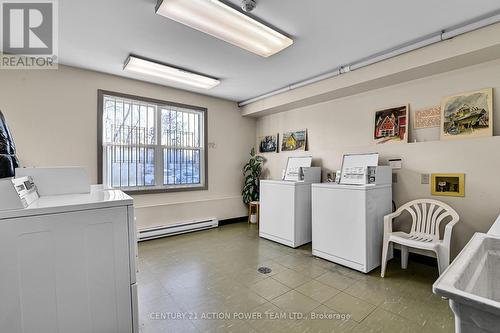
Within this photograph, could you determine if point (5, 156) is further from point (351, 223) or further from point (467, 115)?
point (467, 115)

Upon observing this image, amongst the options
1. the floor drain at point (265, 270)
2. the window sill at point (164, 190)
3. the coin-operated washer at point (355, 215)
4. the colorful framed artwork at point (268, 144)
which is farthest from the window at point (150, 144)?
the coin-operated washer at point (355, 215)

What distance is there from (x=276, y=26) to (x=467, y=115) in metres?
2.42

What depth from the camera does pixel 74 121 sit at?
3379 mm

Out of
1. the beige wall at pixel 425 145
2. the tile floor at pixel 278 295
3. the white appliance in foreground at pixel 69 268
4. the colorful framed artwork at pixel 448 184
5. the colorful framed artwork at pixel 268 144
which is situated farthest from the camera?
the colorful framed artwork at pixel 268 144

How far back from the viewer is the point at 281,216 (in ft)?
12.2

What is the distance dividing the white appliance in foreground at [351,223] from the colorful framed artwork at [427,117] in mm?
909

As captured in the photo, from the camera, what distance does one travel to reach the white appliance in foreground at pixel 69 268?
1159 mm

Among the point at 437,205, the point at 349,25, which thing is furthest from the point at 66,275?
the point at 437,205

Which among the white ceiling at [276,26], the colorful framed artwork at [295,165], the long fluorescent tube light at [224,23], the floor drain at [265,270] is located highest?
the white ceiling at [276,26]

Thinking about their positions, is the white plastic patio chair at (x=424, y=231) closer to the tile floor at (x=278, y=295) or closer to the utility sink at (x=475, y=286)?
the tile floor at (x=278, y=295)

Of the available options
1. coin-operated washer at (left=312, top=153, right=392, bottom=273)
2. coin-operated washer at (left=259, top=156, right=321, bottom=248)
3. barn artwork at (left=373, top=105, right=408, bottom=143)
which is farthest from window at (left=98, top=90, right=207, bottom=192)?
barn artwork at (left=373, top=105, right=408, bottom=143)

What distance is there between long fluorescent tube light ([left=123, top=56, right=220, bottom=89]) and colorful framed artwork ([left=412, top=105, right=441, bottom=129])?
2.94 m

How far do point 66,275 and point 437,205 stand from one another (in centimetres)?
356

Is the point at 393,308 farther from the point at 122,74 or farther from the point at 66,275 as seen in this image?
the point at 122,74
